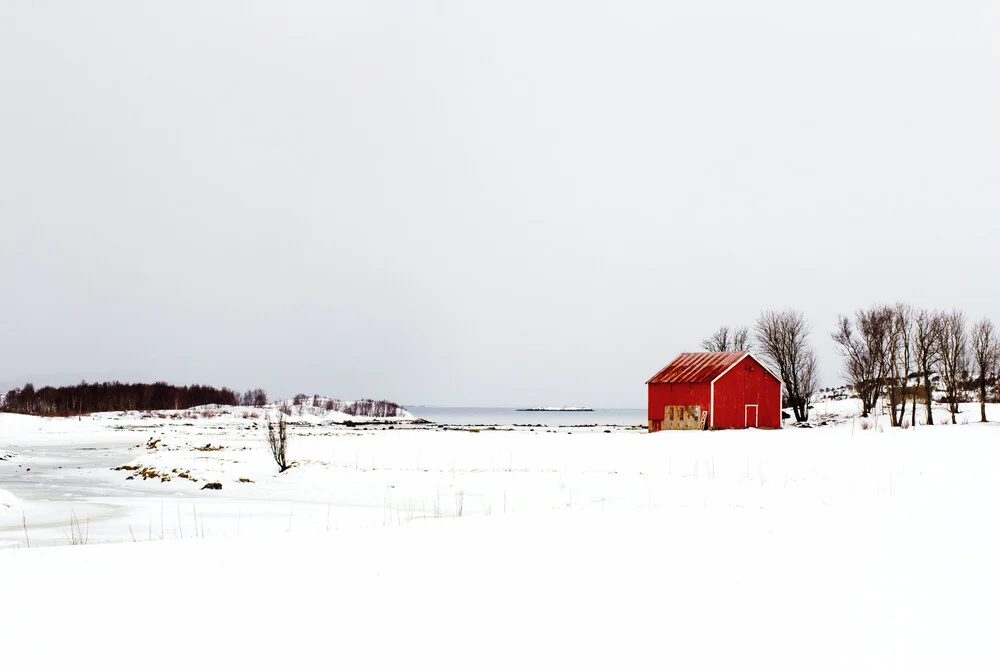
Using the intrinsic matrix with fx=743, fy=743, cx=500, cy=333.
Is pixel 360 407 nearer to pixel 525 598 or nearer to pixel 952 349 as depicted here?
pixel 952 349

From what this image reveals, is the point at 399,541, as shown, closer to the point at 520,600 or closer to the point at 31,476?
the point at 520,600

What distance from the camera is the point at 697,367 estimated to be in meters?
42.8

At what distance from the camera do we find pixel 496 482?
63.3ft

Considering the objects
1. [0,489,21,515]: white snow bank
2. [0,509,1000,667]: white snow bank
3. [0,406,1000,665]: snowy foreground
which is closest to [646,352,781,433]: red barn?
[0,406,1000,665]: snowy foreground

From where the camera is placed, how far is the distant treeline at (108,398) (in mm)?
114812

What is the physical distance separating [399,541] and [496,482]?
1071cm

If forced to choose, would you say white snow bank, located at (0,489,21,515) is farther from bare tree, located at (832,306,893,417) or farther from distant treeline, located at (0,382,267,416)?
distant treeline, located at (0,382,267,416)

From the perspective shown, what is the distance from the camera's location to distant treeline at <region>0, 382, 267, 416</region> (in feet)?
377

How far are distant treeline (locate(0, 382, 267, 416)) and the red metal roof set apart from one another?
9720 cm

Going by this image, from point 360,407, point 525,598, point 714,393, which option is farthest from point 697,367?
point 360,407

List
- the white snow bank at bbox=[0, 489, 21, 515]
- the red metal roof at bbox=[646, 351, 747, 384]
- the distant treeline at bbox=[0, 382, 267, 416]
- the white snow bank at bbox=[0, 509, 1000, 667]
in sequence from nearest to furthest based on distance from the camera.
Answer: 1. the white snow bank at bbox=[0, 509, 1000, 667]
2. the white snow bank at bbox=[0, 489, 21, 515]
3. the red metal roof at bbox=[646, 351, 747, 384]
4. the distant treeline at bbox=[0, 382, 267, 416]

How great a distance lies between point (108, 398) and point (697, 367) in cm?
10965

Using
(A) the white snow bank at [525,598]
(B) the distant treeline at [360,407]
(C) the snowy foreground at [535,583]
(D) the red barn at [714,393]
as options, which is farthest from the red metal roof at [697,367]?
(B) the distant treeline at [360,407]

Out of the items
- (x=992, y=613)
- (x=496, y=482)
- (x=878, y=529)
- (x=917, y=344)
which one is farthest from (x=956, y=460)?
(x=917, y=344)
